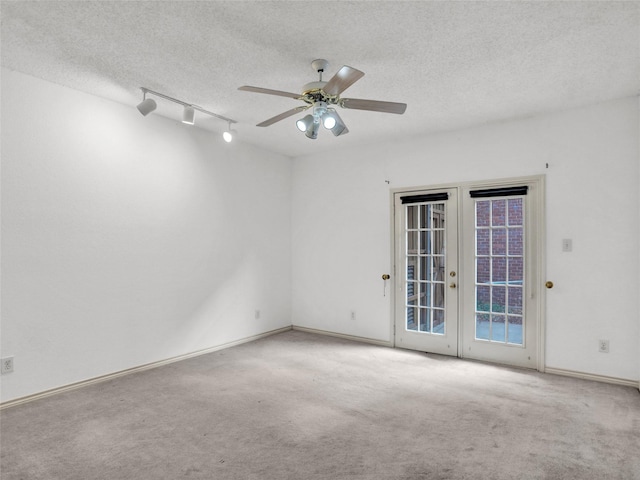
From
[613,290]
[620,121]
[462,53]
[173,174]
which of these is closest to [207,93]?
[173,174]

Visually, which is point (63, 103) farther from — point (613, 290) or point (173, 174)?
point (613, 290)

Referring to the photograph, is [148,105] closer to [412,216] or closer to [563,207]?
[412,216]

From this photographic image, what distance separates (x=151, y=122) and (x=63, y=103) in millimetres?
835

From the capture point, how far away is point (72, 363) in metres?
3.41

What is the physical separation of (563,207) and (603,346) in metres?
1.38

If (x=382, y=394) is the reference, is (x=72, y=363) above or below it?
above

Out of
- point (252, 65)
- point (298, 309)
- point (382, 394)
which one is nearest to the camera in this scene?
point (252, 65)

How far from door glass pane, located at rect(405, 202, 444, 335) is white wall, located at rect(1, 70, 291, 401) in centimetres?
208

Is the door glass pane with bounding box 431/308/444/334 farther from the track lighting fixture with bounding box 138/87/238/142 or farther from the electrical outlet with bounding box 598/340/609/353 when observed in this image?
the track lighting fixture with bounding box 138/87/238/142

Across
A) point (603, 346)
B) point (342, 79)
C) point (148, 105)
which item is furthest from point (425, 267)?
point (148, 105)

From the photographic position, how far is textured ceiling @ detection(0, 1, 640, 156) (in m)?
2.27

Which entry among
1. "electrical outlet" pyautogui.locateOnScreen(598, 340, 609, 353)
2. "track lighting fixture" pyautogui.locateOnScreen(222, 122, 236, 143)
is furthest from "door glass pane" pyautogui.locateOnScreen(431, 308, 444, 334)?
"track lighting fixture" pyautogui.locateOnScreen(222, 122, 236, 143)

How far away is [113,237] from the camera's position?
147 inches

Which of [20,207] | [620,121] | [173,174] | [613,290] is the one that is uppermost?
[620,121]
